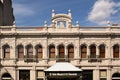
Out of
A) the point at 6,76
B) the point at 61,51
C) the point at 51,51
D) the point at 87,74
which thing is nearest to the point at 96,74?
the point at 87,74

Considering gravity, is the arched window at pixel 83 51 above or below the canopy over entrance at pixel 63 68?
above

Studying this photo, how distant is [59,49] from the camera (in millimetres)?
51469

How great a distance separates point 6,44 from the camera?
168 ft

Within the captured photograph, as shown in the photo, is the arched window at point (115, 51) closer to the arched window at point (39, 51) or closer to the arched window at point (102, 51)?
the arched window at point (102, 51)

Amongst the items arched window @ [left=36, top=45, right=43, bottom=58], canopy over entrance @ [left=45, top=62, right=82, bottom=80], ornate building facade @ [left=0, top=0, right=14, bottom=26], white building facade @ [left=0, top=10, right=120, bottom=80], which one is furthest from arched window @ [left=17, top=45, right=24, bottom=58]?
ornate building facade @ [left=0, top=0, right=14, bottom=26]

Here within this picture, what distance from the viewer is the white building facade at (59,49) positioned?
50.7 meters

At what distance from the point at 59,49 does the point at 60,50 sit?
7.6 inches

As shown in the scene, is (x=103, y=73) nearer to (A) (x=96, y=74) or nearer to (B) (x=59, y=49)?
(A) (x=96, y=74)

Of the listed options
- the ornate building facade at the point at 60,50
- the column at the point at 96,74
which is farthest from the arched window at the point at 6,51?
the column at the point at 96,74

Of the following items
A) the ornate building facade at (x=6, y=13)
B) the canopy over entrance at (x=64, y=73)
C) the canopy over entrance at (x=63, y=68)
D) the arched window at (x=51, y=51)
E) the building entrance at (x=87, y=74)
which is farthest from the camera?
the ornate building facade at (x=6, y=13)

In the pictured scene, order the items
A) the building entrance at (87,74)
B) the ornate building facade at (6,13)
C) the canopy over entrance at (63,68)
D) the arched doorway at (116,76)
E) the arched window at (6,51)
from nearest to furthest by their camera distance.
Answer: the canopy over entrance at (63,68)
the arched doorway at (116,76)
the building entrance at (87,74)
the arched window at (6,51)
the ornate building facade at (6,13)

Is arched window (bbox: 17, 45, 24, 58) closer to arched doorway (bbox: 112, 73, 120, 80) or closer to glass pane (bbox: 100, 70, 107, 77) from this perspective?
glass pane (bbox: 100, 70, 107, 77)

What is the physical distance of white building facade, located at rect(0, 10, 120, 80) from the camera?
5072 cm

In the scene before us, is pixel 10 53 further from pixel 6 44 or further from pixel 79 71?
pixel 79 71
